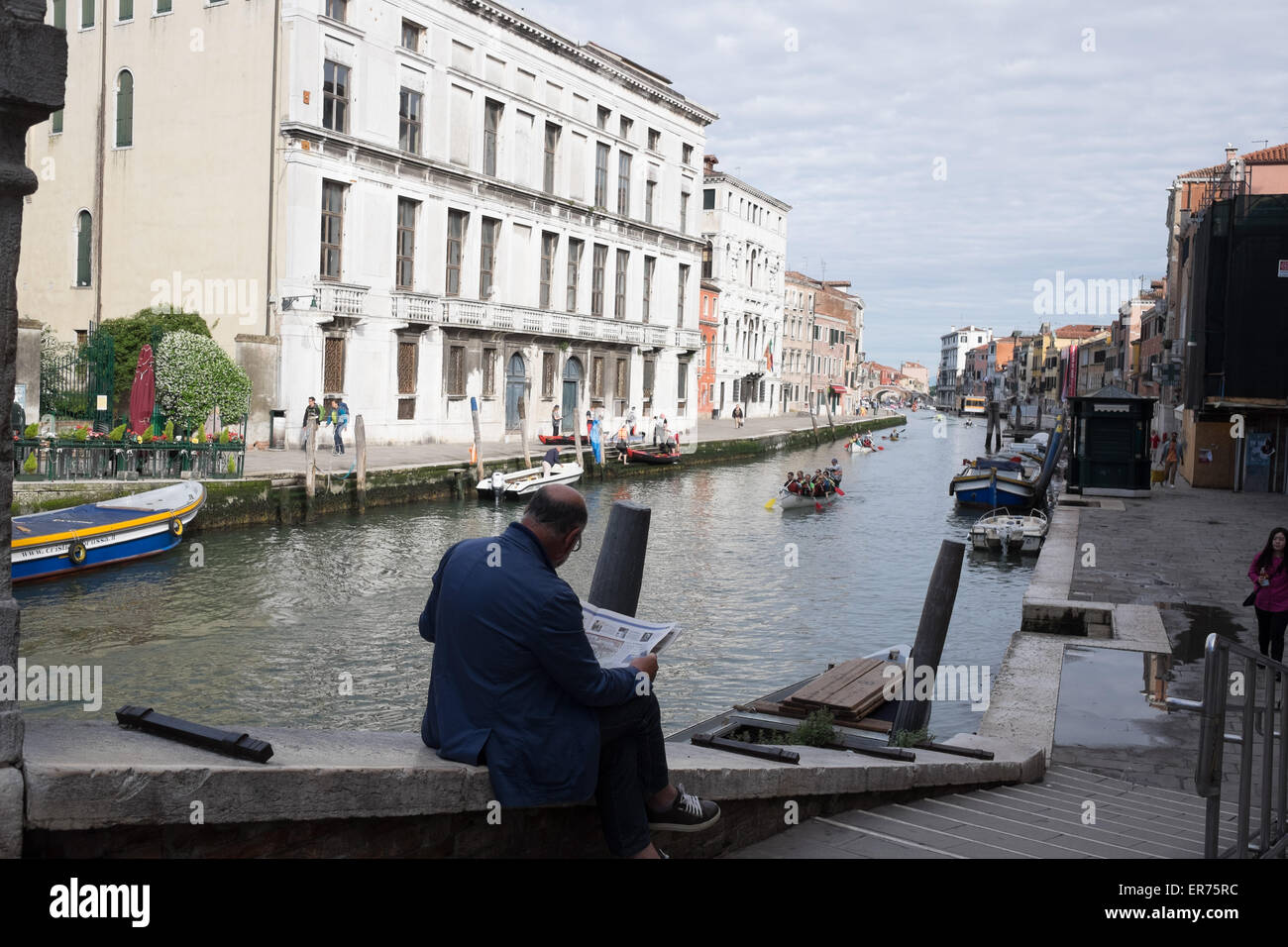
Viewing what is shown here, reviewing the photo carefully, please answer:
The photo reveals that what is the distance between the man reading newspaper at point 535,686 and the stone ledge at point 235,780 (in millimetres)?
129

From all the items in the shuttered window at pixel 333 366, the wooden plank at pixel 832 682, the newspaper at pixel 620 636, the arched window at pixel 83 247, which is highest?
the arched window at pixel 83 247

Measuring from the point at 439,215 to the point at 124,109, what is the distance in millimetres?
8620

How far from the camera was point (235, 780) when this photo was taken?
10.2 ft

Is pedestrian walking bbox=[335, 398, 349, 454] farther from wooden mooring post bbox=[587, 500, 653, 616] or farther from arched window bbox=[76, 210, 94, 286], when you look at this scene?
wooden mooring post bbox=[587, 500, 653, 616]

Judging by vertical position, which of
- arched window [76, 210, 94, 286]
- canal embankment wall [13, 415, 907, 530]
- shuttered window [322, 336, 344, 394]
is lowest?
canal embankment wall [13, 415, 907, 530]

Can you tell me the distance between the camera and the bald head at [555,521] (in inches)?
144

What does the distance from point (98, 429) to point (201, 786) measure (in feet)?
66.8

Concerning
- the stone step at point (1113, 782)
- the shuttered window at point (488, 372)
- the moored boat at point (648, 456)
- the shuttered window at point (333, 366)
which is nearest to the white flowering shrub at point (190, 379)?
the shuttered window at point (333, 366)

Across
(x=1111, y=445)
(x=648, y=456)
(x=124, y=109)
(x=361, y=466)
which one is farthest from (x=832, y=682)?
(x=124, y=109)

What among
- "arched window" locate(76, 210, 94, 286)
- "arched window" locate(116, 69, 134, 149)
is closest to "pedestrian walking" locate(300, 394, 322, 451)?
"arched window" locate(76, 210, 94, 286)

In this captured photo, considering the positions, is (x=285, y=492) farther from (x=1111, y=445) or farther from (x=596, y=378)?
(x=596, y=378)

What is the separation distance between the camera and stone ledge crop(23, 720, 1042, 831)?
9.53 feet

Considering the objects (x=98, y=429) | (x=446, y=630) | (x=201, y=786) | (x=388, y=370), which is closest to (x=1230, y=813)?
(x=446, y=630)

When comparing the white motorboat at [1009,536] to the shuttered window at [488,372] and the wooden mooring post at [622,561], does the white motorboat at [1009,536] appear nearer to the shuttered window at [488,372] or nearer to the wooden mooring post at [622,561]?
the shuttered window at [488,372]
